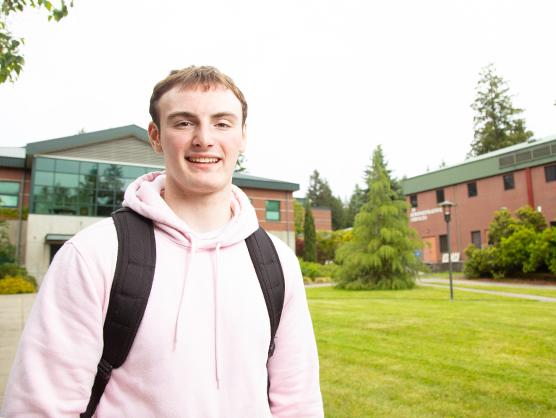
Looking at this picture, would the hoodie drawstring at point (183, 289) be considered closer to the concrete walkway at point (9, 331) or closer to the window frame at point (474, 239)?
the concrete walkway at point (9, 331)

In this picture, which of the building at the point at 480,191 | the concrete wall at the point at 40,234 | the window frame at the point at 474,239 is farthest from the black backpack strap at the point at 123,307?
the window frame at the point at 474,239

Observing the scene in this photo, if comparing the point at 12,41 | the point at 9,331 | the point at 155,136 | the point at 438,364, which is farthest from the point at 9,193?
the point at 155,136

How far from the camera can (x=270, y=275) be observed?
71.9 inches

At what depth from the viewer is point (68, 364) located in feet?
4.74

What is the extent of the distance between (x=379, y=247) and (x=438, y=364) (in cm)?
1660

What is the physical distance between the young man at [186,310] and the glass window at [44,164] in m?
26.3

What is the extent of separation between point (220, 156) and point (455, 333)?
8029mm

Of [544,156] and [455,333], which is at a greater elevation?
[544,156]

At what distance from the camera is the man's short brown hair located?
1812 millimetres

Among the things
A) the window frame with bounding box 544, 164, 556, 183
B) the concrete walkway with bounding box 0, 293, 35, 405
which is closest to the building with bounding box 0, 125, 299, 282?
the concrete walkway with bounding box 0, 293, 35, 405

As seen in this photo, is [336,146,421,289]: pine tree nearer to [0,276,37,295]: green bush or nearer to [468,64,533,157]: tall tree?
[0,276,37,295]: green bush

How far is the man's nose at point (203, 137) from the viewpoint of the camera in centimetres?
179

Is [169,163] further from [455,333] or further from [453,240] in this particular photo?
[453,240]

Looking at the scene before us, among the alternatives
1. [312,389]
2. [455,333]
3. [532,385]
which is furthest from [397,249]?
[312,389]
